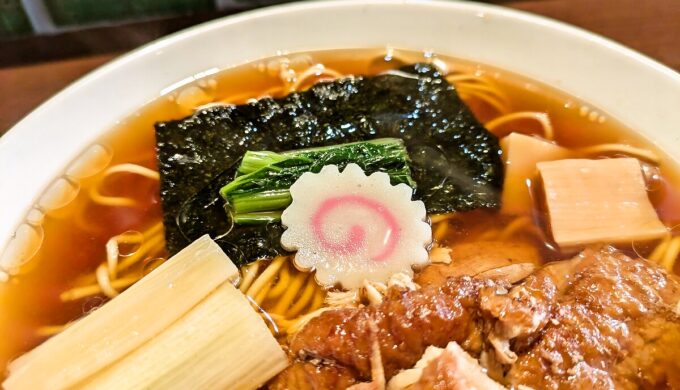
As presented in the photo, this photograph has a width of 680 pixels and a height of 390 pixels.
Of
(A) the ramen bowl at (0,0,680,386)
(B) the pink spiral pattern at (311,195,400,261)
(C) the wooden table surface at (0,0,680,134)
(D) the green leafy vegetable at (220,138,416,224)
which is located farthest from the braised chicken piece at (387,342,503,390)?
(C) the wooden table surface at (0,0,680,134)

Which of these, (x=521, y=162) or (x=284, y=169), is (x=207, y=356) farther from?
(x=521, y=162)

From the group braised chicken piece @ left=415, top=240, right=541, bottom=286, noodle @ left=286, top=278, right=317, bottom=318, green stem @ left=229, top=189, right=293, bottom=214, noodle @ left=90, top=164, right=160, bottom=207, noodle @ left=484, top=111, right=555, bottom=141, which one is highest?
noodle @ left=484, top=111, right=555, bottom=141

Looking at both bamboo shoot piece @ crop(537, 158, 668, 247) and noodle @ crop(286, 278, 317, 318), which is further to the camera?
bamboo shoot piece @ crop(537, 158, 668, 247)

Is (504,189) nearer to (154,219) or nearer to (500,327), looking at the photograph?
(500,327)

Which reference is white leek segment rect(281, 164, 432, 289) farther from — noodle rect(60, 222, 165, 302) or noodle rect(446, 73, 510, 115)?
noodle rect(446, 73, 510, 115)

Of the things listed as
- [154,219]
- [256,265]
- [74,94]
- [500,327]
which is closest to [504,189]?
[500,327]

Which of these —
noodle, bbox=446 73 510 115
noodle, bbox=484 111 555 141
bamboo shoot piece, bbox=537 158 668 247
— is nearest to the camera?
bamboo shoot piece, bbox=537 158 668 247

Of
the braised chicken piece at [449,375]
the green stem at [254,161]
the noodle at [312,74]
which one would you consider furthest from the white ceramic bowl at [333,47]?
the braised chicken piece at [449,375]

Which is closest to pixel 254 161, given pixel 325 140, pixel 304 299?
pixel 325 140
